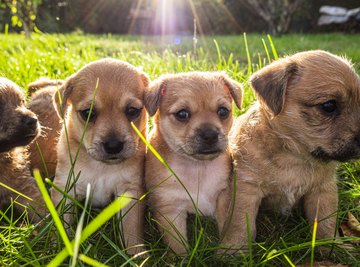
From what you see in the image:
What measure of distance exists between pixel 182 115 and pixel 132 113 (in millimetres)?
410

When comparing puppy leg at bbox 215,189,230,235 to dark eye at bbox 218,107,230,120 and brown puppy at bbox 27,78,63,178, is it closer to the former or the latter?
dark eye at bbox 218,107,230,120

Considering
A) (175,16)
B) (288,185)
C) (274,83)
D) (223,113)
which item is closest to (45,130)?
(223,113)

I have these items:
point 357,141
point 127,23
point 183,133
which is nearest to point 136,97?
point 183,133

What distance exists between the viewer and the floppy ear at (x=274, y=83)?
3.11 meters

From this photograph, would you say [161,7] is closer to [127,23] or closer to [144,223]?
[127,23]

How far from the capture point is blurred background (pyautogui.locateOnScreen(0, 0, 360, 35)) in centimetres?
2089

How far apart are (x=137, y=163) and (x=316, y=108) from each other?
1493 mm

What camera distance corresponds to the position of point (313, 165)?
126 inches

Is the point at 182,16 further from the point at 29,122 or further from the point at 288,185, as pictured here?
the point at 288,185

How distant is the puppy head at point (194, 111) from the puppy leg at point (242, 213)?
0.36 meters

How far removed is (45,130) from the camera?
4.62 m

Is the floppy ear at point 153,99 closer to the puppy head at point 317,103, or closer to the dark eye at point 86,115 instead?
the dark eye at point 86,115

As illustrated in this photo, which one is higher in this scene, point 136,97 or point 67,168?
point 136,97

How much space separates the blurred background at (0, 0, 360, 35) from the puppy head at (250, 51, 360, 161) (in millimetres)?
16988
